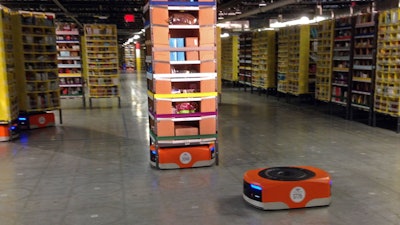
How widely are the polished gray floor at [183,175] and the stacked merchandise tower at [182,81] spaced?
0.35 metres

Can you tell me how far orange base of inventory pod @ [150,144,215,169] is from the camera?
664 cm

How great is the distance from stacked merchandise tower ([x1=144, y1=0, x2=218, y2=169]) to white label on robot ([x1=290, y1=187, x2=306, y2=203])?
2.24 meters

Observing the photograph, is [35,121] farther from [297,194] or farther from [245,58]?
[245,58]

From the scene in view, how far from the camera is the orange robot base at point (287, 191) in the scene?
4742 mm

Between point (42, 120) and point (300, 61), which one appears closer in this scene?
point (42, 120)

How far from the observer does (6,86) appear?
884cm

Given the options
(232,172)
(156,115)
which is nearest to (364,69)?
(232,172)

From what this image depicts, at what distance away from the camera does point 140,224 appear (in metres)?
4.53

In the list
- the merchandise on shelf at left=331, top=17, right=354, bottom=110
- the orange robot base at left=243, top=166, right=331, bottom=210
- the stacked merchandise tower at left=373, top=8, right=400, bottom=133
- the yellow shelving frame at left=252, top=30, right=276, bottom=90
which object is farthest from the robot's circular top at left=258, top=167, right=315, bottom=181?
the yellow shelving frame at left=252, top=30, right=276, bottom=90

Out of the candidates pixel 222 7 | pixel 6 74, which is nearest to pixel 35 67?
pixel 6 74

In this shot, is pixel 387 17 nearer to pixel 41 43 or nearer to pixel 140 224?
pixel 140 224

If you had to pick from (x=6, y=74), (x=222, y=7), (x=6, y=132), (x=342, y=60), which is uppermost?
(x=222, y=7)

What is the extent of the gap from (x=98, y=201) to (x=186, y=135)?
201 cm

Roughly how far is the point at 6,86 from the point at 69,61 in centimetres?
631
